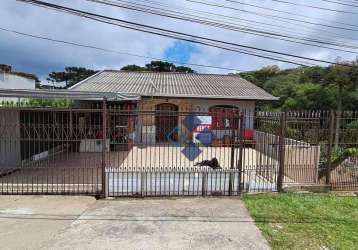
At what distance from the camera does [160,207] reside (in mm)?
6422

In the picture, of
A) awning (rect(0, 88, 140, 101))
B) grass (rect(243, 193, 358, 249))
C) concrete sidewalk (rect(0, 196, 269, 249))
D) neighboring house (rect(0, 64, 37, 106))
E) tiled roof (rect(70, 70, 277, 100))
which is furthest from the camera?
tiled roof (rect(70, 70, 277, 100))

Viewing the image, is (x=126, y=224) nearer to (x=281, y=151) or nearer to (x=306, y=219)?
(x=306, y=219)

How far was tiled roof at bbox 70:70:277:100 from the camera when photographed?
1691 centimetres

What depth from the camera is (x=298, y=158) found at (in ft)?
32.5

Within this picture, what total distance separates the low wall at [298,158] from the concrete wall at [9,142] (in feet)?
24.0

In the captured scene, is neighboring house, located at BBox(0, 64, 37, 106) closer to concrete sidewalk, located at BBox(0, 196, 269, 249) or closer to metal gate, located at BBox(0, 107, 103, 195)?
metal gate, located at BBox(0, 107, 103, 195)

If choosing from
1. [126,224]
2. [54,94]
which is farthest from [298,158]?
[54,94]

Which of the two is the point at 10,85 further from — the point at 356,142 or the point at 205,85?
the point at 356,142

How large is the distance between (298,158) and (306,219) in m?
4.38

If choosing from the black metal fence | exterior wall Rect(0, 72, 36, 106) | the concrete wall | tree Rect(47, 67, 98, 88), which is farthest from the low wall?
tree Rect(47, 67, 98, 88)

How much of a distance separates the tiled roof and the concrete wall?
6123mm

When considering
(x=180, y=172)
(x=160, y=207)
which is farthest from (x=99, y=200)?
(x=180, y=172)

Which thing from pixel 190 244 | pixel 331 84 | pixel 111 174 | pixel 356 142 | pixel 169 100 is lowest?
pixel 190 244

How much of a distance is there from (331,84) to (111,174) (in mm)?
22534
